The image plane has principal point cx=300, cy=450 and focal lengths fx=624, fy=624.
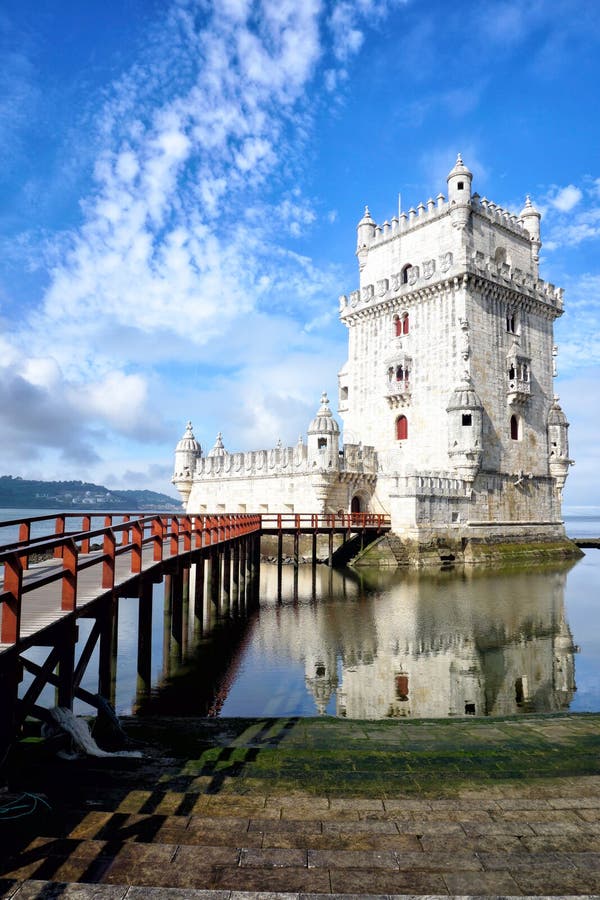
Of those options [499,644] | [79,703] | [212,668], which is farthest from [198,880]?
[499,644]

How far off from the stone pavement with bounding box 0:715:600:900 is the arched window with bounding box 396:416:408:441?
1253 inches

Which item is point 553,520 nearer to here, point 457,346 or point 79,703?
point 457,346

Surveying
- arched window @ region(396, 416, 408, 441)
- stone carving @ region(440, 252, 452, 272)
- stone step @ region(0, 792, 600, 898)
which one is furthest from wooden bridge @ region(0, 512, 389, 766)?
stone carving @ region(440, 252, 452, 272)

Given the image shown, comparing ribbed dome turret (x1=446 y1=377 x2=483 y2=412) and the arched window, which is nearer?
ribbed dome turret (x1=446 y1=377 x2=483 y2=412)

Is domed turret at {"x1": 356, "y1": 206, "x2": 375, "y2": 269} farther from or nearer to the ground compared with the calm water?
farther from the ground

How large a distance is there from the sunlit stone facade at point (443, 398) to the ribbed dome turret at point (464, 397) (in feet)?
0.25

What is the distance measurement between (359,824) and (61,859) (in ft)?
7.33

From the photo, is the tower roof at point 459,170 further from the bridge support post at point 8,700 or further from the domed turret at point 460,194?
the bridge support post at point 8,700

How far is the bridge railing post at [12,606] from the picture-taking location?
20.0 feet

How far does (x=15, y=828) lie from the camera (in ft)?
15.3

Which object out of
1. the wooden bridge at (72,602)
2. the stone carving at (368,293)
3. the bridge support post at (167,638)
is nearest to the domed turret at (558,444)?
the stone carving at (368,293)

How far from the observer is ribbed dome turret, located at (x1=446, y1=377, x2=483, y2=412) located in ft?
115

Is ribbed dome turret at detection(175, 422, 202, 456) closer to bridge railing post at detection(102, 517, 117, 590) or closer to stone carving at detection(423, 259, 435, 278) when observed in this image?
stone carving at detection(423, 259, 435, 278)

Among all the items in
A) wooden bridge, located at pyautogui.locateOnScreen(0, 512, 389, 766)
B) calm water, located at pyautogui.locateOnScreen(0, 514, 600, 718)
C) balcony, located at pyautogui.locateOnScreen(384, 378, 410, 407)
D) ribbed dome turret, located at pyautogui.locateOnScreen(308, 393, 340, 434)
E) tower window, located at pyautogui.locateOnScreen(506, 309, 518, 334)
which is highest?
tower window, located at pyautogui.locateOnScreen(506, 309, 518, 334)
